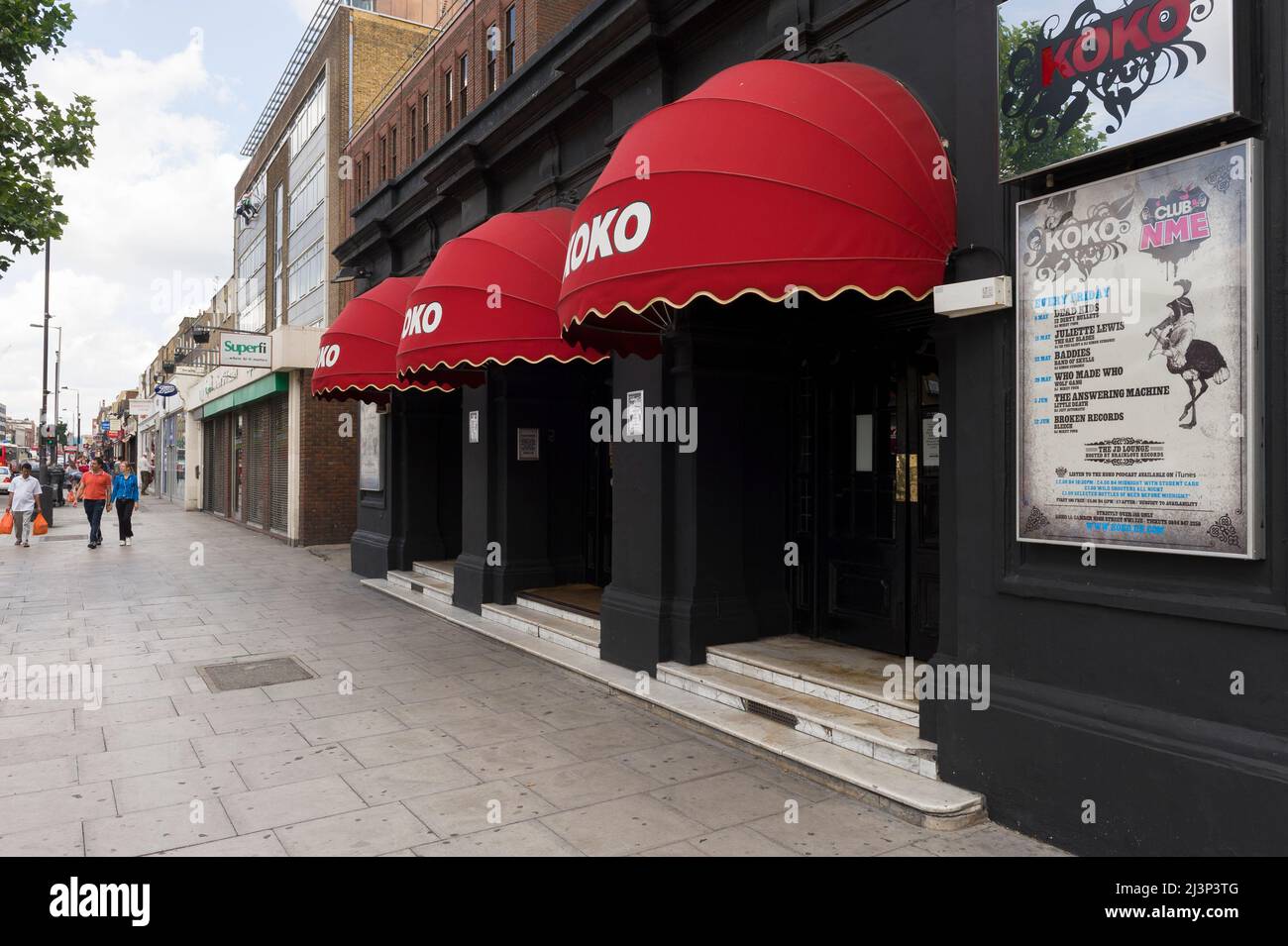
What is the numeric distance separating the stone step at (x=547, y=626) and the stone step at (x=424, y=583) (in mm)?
1560

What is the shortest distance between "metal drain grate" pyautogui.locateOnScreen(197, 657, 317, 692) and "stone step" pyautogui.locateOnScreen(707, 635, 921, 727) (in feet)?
12.9

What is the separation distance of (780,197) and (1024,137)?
1.32 m

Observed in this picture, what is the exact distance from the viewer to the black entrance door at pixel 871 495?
264 inches

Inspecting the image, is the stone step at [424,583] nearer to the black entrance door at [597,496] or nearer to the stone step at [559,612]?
the stone step at [559,612]

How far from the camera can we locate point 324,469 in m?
20.4

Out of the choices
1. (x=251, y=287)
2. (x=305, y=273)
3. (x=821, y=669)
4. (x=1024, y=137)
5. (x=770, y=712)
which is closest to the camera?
(x=1024, y=137)

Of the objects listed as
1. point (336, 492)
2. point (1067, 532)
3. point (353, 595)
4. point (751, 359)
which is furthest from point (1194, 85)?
point (336, 492)

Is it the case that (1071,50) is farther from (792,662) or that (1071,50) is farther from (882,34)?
(792,662)

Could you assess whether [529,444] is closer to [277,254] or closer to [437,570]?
[437,570]

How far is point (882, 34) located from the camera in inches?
231

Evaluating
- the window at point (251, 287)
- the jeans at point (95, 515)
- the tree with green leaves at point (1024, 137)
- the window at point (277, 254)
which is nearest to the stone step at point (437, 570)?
the tree with green leaves at point (1024, 137)

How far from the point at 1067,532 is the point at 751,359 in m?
3.68
